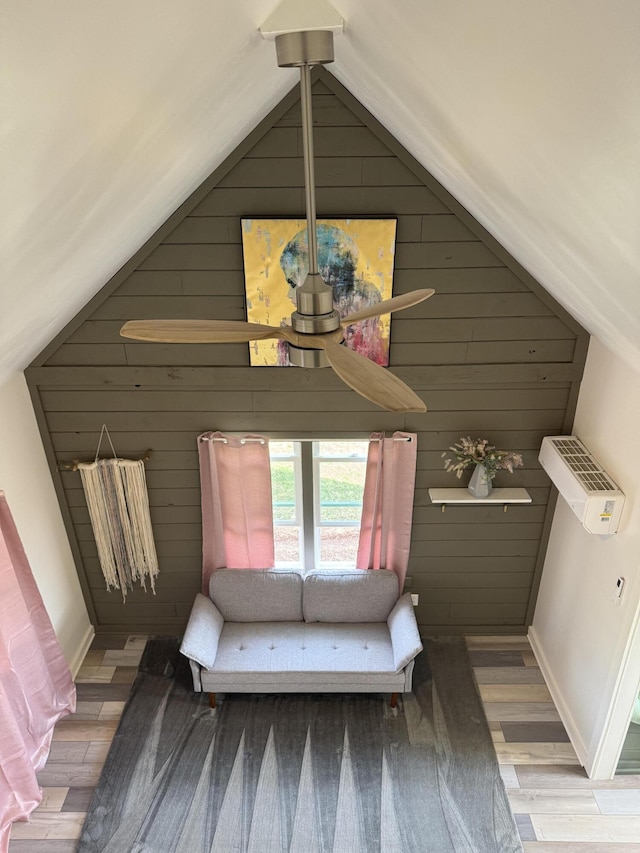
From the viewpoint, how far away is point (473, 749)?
3.67 m

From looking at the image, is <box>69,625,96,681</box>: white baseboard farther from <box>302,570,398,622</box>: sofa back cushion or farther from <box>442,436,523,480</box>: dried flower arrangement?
<box>442,436,523,480</box>: dried flower arrangement

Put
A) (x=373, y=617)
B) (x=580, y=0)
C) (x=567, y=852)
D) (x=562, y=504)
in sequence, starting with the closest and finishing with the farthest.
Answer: (x=580, y=0)
(x=567, y=852)
(x=562, y=504)
(x=373, y=617)

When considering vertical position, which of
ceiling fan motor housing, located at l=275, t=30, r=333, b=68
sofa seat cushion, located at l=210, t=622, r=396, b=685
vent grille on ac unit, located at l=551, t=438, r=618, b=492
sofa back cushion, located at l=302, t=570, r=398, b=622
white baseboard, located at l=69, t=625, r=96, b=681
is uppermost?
ceiling fan motor housing, located at l=275, t=30, r=333, b=68

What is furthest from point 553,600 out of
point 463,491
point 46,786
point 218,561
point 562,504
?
point 46,786

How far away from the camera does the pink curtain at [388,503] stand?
3.86 meters

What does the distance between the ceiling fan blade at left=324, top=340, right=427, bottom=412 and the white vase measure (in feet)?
7.93

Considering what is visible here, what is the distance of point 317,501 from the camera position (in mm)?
4184

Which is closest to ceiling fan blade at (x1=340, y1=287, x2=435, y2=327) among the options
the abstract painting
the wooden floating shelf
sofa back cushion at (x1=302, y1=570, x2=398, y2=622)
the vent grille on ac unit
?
the abstract painting

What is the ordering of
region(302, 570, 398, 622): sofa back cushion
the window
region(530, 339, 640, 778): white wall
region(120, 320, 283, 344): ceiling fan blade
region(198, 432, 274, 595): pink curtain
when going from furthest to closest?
1. region(302, 570, 398, 622): sofa back cushion
2. the window
3. region(198, 432, 274, 595): pink curtain
4. region(530, 339, 640, 778): white wall
5. region(120, 320, 283, 344): ceiling fan blade

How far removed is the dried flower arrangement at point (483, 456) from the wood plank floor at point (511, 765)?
1495 millimetres

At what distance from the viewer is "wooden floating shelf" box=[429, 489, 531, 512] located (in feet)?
12.7

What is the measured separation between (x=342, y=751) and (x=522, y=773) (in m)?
1.07

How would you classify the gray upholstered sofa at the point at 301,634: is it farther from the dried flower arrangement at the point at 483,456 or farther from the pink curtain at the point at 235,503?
the dried flower arrangement at the point at 483,456

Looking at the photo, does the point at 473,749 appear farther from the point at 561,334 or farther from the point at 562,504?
the point at 561,334
